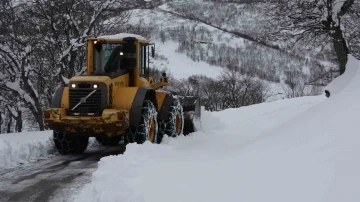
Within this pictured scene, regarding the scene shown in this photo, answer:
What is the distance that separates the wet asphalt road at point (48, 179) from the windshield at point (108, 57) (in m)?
2.28

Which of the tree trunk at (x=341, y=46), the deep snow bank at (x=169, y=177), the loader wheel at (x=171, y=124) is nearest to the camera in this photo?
the deep snow bank at (x=169, y=177)

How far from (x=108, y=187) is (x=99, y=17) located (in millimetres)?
14433

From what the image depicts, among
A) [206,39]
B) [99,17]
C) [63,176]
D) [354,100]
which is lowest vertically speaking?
[63,176]

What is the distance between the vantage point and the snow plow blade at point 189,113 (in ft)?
46.0

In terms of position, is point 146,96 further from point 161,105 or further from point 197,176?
point 197,176

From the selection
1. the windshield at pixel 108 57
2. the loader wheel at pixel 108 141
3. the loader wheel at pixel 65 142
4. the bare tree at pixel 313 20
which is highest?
the bare tree at pixel 313 20

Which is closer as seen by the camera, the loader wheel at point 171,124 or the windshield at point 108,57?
the windshield at point 108,57

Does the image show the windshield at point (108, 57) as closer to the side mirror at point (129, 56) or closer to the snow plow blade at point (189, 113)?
the side mirror at point (129, 56)

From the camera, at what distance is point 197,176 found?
5.77 m

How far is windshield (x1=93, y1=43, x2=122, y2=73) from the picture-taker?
37.8 ft

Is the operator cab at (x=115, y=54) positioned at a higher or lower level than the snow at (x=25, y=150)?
higher

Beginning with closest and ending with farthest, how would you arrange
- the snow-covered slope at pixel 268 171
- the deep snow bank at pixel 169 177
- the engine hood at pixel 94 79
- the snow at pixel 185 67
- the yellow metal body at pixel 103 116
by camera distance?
the snow-covered slope at pixel 268 171 < the deep snow bank at pixel 169 177 < the yellow metal body at pixel 103 116 < the engine hood at pixel 94 79 < the snow at pixel 185 67

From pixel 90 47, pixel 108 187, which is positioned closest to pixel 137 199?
Result: pixel 108 187

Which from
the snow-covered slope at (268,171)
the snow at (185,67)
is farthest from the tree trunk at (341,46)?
the snow at (185,67)
